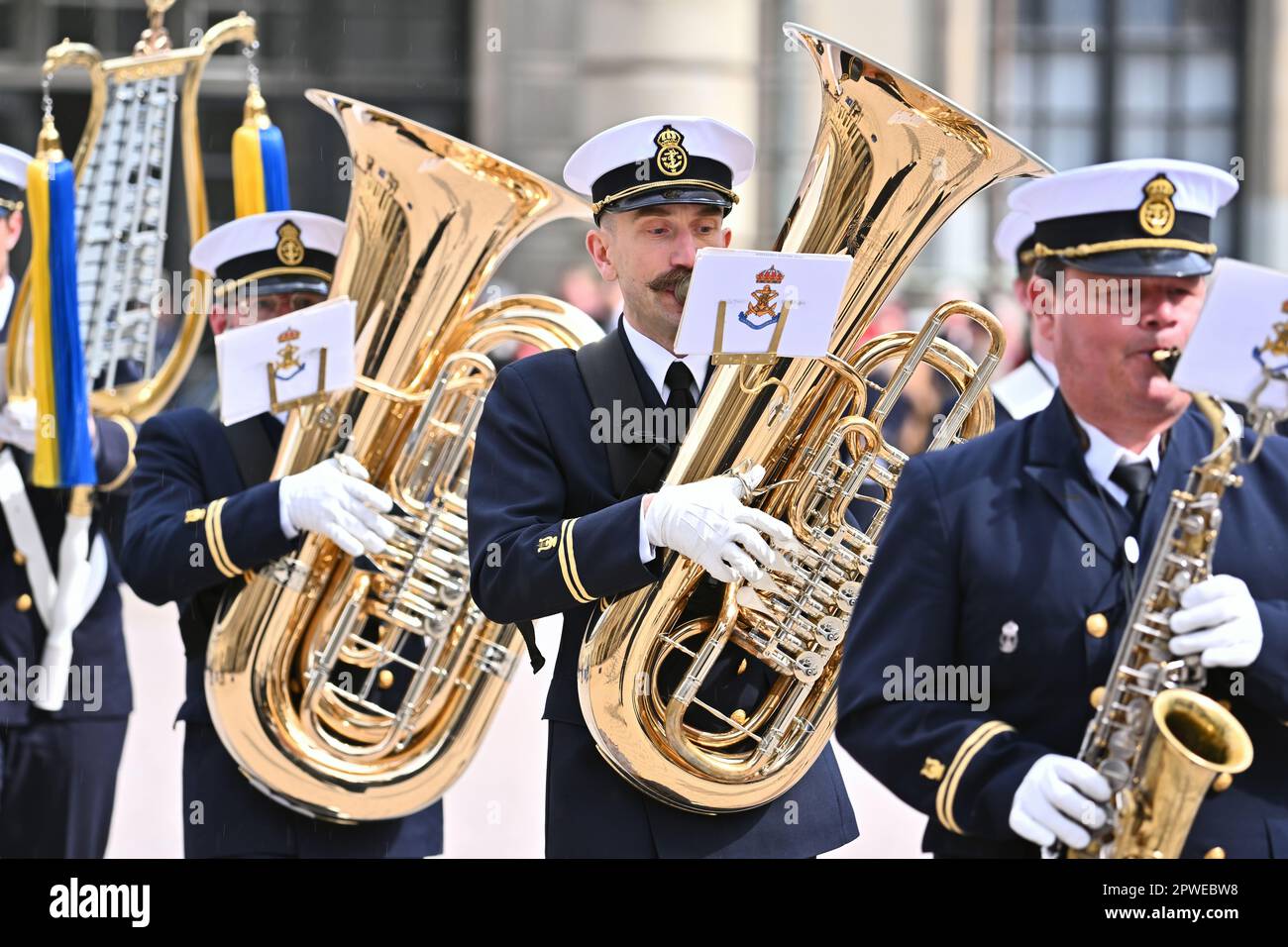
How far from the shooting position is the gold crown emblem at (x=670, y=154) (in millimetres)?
3883

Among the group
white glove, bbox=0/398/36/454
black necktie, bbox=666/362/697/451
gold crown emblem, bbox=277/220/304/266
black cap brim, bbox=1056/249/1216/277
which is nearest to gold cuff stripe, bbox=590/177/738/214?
black necktie, bbox=666/362/697/451

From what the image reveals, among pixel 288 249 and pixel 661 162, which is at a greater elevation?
pixel 661 162

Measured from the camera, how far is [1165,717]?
3.13 m

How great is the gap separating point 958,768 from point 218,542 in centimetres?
188

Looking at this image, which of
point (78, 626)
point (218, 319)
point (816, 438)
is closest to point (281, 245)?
point (218, 319)

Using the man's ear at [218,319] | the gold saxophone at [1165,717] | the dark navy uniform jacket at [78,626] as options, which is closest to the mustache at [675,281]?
the gold saxophone at [1165,717]

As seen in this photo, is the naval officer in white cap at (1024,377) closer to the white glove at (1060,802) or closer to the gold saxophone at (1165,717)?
the gold saxophone at (1165,717)

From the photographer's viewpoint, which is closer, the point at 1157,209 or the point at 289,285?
the point at 1157,209

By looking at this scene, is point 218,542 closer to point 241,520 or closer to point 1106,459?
point 241,520

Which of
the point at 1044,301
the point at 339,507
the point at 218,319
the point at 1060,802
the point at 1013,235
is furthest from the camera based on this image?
the point at 1013,235

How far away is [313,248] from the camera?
4.80m

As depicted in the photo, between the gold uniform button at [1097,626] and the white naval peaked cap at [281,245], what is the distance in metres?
2.18
